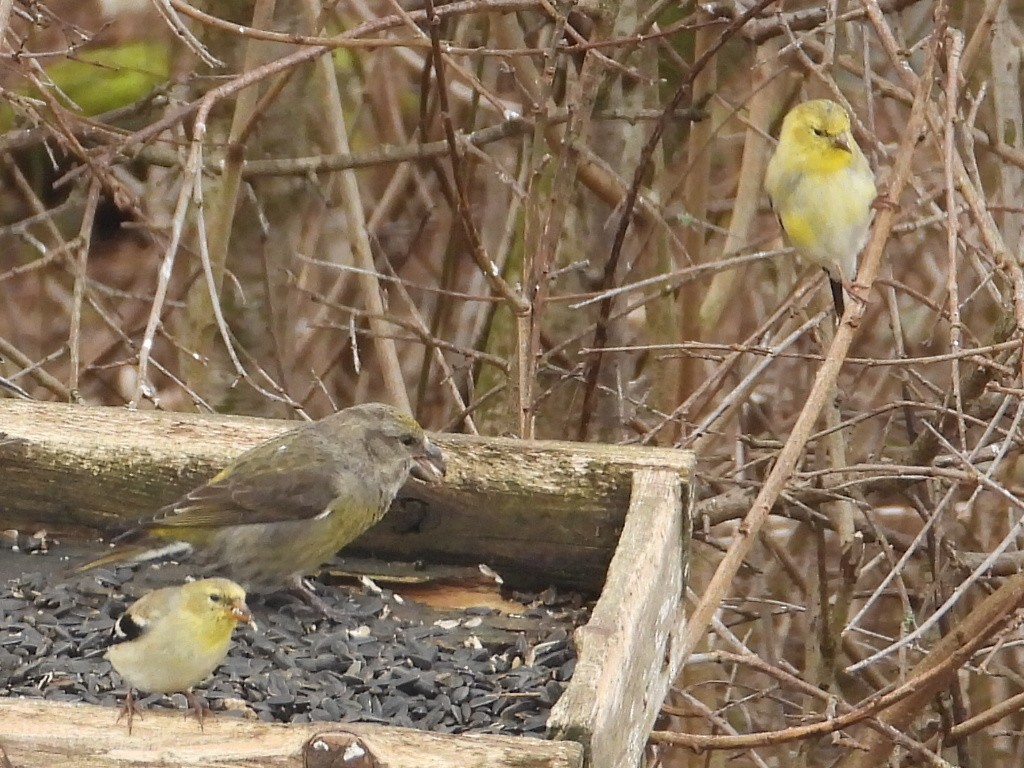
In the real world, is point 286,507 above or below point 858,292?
below

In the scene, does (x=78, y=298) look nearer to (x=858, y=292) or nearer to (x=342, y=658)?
(x=342, y=658)

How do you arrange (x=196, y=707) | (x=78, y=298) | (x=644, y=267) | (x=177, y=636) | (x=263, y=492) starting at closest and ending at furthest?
(x=196, y=707) → (x=177, y=636) → (x=263, y=492) → (x=78, y=298) → (x=644, y=267)

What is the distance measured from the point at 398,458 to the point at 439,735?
1.39 meters

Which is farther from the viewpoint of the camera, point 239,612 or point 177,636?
point 239,612

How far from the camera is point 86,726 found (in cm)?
231

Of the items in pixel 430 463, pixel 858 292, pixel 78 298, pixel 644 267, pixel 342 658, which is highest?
pixel 858 292

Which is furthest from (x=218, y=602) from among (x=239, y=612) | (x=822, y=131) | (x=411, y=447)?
(x=822, y=131)

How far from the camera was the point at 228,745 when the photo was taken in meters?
2.27

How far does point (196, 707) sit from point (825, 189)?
2.87m

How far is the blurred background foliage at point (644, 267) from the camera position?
4.26 metres

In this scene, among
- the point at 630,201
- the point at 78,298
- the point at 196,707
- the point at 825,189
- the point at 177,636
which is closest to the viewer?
the point at 196,707

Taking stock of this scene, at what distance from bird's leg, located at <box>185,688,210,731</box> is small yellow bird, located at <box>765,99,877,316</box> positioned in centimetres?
248

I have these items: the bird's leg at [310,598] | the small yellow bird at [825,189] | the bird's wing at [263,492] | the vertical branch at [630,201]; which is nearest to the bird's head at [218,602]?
the bird's leg at [310,598]

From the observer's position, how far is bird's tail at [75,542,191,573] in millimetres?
3406
